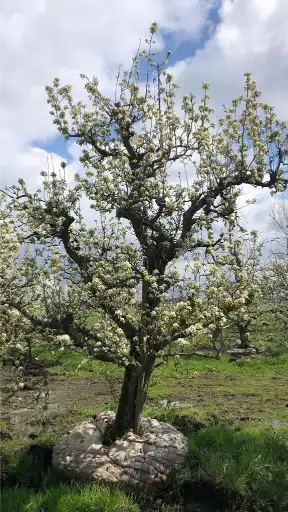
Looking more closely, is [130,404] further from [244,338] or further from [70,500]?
[244,338]

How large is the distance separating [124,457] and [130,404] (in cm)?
152

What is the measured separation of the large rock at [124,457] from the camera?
979 centimetres

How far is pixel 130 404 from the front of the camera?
450 inches

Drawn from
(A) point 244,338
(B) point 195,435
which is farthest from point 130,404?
(A) point 244,338

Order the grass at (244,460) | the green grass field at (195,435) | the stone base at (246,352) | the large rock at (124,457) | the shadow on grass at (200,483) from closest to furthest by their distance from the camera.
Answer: the shadow on grass at (200,483) < the green grass field at (195,435) < the large rock at (124,457) < the grass at (244,460) < the stone base at (246,352)

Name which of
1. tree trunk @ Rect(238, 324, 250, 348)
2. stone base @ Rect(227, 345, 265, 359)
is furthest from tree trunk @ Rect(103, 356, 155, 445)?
tree trunk @ Rect(238, 324, 250, 348)

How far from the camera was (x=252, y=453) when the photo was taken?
11.1 m

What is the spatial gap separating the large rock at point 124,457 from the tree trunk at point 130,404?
33 cm

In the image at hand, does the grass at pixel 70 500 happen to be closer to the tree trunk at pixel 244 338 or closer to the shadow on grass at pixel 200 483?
the shadow on grass at pixel 200 483

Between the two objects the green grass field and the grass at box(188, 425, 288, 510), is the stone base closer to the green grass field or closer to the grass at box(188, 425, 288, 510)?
the green grass field

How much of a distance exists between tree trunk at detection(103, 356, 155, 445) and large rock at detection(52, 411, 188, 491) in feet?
1.10

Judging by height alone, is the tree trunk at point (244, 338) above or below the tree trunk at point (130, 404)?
above

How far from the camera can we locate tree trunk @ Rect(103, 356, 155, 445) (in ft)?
36.5

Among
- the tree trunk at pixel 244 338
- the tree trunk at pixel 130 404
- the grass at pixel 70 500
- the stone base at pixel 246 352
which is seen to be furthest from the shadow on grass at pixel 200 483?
the tree trunk at pixel 244 338
